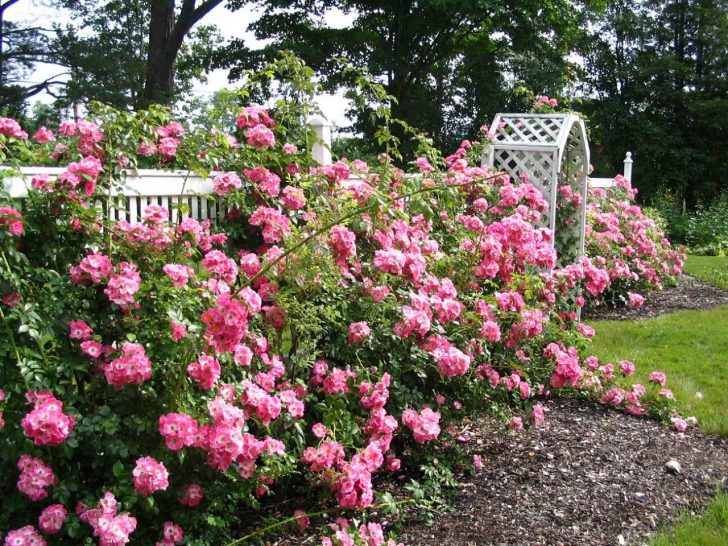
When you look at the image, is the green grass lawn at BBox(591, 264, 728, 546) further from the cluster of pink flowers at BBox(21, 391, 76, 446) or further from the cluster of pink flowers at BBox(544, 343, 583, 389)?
the cluster of pink flowers at BBox(21, 391, 76, 446)

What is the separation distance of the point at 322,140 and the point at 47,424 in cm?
242

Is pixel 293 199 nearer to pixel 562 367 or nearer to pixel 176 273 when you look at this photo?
pixel 176 273

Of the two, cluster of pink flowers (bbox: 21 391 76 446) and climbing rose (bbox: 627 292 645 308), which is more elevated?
cluster of pink flowers (bbox: 21 391 76 446)

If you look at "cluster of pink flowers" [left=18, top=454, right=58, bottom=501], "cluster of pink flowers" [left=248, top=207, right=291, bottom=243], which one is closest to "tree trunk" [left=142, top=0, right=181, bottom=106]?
"cluster of pink flowers" [left=248, top=207, right=291, bottom=243]

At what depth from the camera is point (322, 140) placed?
13.1ft

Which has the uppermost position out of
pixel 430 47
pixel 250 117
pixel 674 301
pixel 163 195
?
pixel 430 47

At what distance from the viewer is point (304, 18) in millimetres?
20406

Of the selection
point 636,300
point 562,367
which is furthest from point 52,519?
point 636,300

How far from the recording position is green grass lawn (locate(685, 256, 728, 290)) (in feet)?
29.7

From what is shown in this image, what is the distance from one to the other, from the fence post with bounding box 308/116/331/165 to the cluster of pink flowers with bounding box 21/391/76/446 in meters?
2.31

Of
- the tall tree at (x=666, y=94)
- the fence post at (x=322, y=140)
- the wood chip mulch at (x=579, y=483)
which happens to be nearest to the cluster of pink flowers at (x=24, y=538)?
the wood chip mulch at (x=579, y=483)

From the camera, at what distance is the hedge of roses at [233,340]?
2.18 m

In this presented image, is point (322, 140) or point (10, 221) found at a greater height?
point (322, 140)

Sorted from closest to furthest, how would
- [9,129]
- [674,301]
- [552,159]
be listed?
[9,129], [552,159], [674,301]
